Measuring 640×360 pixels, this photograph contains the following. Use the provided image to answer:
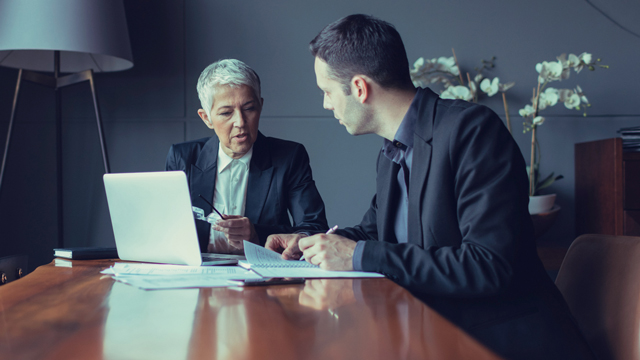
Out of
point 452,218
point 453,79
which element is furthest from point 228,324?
point 453,79

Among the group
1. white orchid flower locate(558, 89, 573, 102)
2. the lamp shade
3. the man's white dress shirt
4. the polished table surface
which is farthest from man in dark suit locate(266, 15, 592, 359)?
white orchid flower locate(558, 89, 573, 102)

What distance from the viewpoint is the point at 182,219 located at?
1124 mm

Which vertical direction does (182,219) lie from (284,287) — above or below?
above

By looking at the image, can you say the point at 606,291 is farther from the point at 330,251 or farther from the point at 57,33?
the point at 57,33

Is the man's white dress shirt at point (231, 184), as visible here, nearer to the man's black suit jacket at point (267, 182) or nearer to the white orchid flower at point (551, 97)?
the man's black suit jacket at point (267, 182)

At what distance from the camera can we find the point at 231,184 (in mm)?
2064

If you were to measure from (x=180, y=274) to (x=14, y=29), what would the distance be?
1.94m

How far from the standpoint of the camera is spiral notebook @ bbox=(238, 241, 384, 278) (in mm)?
1037

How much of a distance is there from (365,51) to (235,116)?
0.83m

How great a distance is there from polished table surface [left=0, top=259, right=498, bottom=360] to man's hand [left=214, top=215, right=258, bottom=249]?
521 mm

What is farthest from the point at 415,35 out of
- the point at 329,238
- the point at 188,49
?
the point at 329,238

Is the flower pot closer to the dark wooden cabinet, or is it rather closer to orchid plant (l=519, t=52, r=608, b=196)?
orchid plant (l=519, t=52, r=608, b=196)

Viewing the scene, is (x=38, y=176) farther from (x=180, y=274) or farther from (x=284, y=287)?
(x=284, y=287)

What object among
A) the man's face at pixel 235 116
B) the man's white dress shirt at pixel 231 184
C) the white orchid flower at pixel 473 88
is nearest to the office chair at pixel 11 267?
the man's white dress shirt at pixel 231 184
